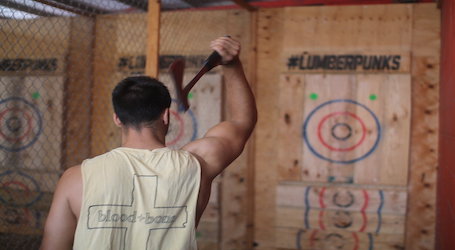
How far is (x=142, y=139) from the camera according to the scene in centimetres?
132

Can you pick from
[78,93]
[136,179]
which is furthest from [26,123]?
[136,179]

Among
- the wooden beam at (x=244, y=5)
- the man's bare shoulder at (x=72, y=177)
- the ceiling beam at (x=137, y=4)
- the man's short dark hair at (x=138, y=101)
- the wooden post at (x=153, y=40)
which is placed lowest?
the man's bare shoulder at (x=72, y=177)

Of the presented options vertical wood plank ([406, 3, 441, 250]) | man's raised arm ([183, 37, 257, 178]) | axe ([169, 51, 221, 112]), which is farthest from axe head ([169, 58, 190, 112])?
vertical wood plank ([406, 3, 441, 250])

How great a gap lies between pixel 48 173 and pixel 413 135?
2.93 metres

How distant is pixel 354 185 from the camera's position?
11.1 feet

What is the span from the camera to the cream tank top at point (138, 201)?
3.92 ft

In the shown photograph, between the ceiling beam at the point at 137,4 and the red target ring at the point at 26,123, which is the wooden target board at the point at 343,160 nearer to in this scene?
the ceiling beam at the point at 137,4

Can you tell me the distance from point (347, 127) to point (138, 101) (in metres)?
2.45

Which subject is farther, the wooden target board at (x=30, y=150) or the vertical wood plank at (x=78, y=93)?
the vertical wood plank at (x=78, y=93)

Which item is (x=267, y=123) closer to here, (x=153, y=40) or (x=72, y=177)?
(x=153, y=40)

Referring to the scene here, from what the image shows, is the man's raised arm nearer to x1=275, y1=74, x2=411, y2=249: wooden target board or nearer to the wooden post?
the wooden post

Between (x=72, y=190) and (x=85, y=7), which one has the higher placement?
(x=85, y=7)

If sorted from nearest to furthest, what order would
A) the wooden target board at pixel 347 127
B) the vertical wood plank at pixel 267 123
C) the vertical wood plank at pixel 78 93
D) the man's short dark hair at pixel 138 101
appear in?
the man's short dark hair at pixel 138 101, the wooden target board at pixel 347 127, the vertical wood plank at pixel 267 123, the vertical wood plank at pixel 78 93

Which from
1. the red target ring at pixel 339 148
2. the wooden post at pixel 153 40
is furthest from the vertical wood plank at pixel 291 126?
the wooden post at pixel 153 40
